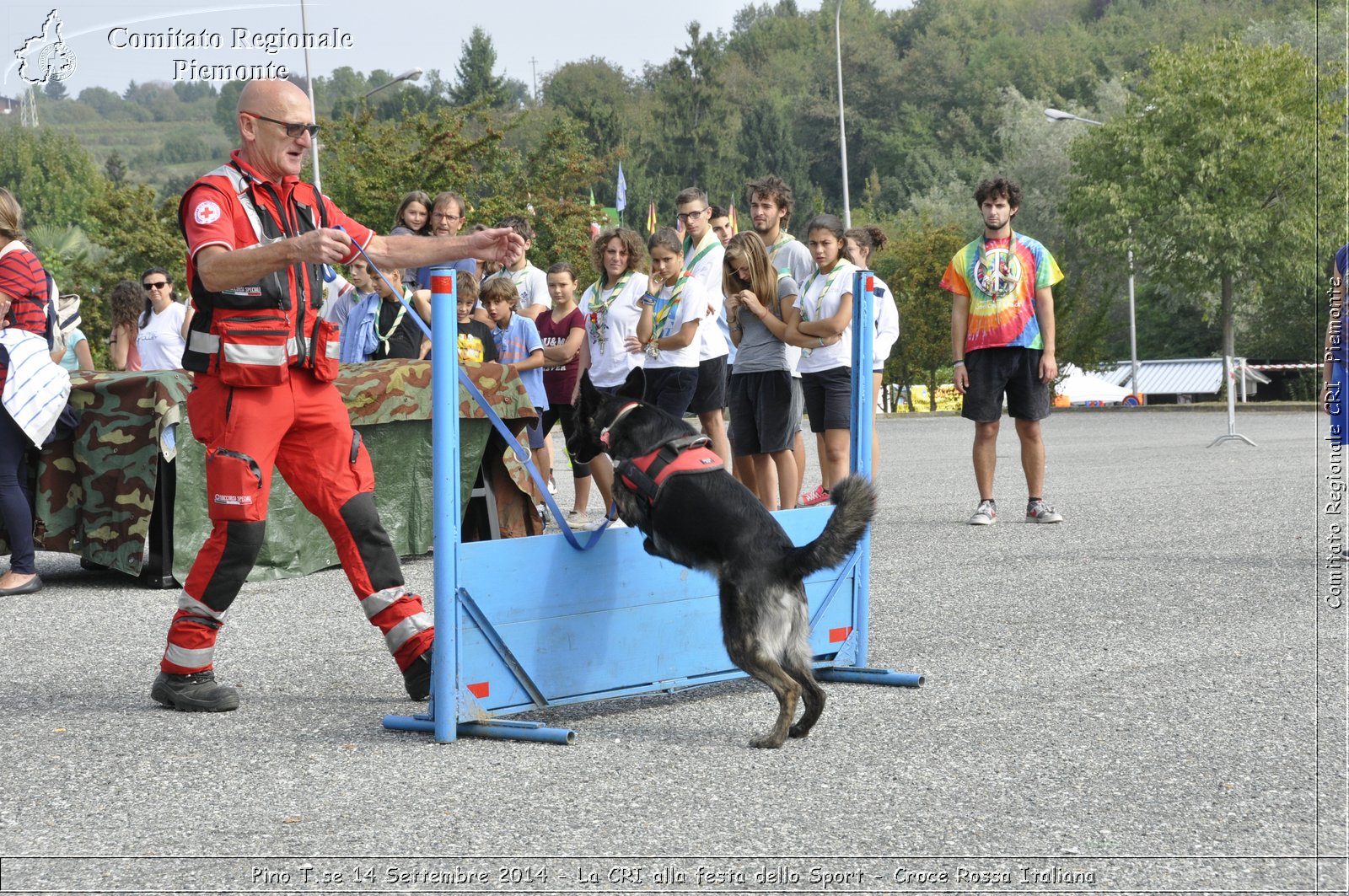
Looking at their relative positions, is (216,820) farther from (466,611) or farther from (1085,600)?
(1085,600)

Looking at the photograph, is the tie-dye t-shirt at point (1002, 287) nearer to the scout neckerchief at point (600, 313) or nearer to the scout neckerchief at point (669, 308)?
the scout neckerchief at point (669, 308)

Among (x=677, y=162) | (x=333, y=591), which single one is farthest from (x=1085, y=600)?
(x=677, y=162)

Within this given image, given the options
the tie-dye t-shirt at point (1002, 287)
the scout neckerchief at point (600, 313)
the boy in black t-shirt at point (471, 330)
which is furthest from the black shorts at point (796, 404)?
the boy in black t-shirt at point (471, 330)

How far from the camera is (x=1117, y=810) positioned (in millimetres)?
3436

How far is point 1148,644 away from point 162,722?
3779 mm

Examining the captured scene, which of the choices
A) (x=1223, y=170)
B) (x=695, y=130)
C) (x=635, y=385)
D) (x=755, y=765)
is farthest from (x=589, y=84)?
(x=755, y=765)

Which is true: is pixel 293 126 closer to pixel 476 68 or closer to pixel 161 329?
pixel 161 329

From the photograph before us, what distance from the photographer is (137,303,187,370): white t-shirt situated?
9.83 m

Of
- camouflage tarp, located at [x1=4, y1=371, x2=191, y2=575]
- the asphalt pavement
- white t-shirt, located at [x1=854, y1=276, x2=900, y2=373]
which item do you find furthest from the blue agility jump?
white t-shirt, located at [x1=854, y1=276, x2=900, y2=373]

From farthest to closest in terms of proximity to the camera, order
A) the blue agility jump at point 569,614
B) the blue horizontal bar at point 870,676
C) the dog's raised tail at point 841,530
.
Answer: the blue horizontal bar at point 870,676
the blue agility jump at point 569,614
the dog's raised tail at point 841,530

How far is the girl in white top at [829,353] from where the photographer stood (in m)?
8.45

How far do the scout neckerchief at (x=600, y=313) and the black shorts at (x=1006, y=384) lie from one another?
2.51 m

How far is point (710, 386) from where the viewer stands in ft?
28.3

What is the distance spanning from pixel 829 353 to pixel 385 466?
2.86m
